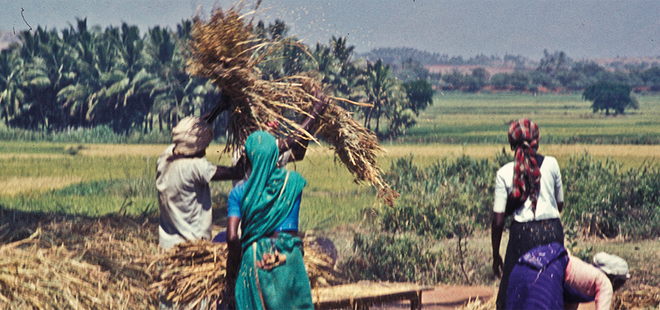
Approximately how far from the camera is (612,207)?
880cm

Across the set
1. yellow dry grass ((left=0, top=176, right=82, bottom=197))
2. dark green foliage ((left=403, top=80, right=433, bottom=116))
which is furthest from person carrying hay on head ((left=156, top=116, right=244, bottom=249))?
dark green foliage ((left=403, top=80, right=433, bottom=116))

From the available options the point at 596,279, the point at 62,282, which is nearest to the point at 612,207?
the point at 596,279

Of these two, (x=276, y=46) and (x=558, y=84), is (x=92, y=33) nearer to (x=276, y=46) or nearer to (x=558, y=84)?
(x=276, y=46)

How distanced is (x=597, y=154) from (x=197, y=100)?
55.8 ft

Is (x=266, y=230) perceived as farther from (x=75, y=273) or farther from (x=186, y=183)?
(x=75, y=273)

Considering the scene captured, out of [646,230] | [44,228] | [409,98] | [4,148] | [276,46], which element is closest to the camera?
[276,46]

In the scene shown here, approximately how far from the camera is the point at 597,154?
16281 mm

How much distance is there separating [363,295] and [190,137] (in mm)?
1559

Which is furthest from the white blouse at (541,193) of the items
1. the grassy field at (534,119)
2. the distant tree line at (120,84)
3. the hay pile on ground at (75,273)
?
the grassy field at (534,119)

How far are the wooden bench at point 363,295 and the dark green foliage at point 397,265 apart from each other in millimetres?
2064

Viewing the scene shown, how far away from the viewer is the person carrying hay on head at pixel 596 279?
3.16 m

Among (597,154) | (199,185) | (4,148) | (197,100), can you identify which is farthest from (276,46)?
(197,100)

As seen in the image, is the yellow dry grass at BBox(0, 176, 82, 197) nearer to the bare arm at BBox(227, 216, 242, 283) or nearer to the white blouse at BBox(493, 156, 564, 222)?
the bare arm at BBox(227, 216, 242, 283)

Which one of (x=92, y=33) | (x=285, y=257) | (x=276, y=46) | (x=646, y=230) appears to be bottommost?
(x=646, y=230)
